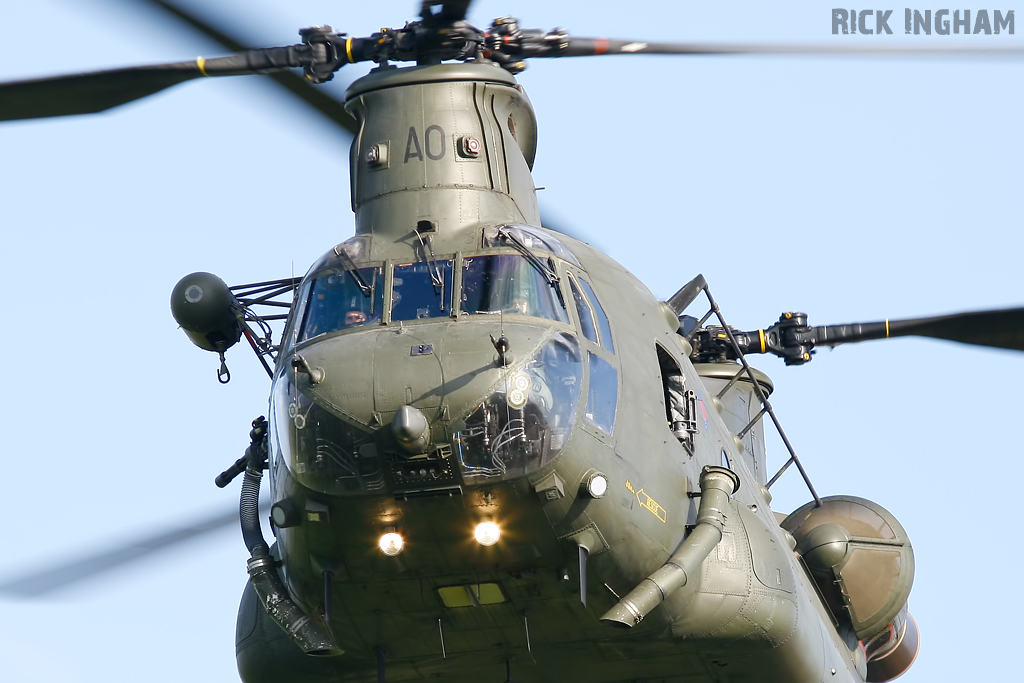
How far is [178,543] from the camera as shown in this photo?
50.1 feet

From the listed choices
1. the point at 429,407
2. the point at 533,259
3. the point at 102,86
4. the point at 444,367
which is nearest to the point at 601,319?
the point at 533,259

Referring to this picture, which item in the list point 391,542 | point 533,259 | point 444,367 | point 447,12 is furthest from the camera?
point 447,12

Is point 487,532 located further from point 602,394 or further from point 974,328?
point 974,328

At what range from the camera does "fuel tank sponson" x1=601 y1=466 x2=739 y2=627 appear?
12664 mm

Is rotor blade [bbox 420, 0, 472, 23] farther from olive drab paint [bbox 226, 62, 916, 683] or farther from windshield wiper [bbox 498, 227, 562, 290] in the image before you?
windshield wiper [bbox 498, 227, 562, 290]

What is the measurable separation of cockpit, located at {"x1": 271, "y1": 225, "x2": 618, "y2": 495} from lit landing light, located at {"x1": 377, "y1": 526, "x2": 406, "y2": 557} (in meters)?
0.46

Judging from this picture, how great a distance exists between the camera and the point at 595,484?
12477mm

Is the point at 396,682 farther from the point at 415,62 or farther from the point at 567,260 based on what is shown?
the point at 415,62

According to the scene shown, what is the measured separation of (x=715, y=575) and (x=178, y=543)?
5.03 metres

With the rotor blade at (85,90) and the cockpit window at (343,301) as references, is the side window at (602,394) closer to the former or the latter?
the cockpit window at (343,301)

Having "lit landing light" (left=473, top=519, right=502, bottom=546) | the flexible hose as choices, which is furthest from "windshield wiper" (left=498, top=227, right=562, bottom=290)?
the flexible hose

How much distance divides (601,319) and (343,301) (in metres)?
2.14

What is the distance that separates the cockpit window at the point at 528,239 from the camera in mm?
13469

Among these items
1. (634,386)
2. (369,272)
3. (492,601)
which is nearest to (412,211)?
(369,272)
